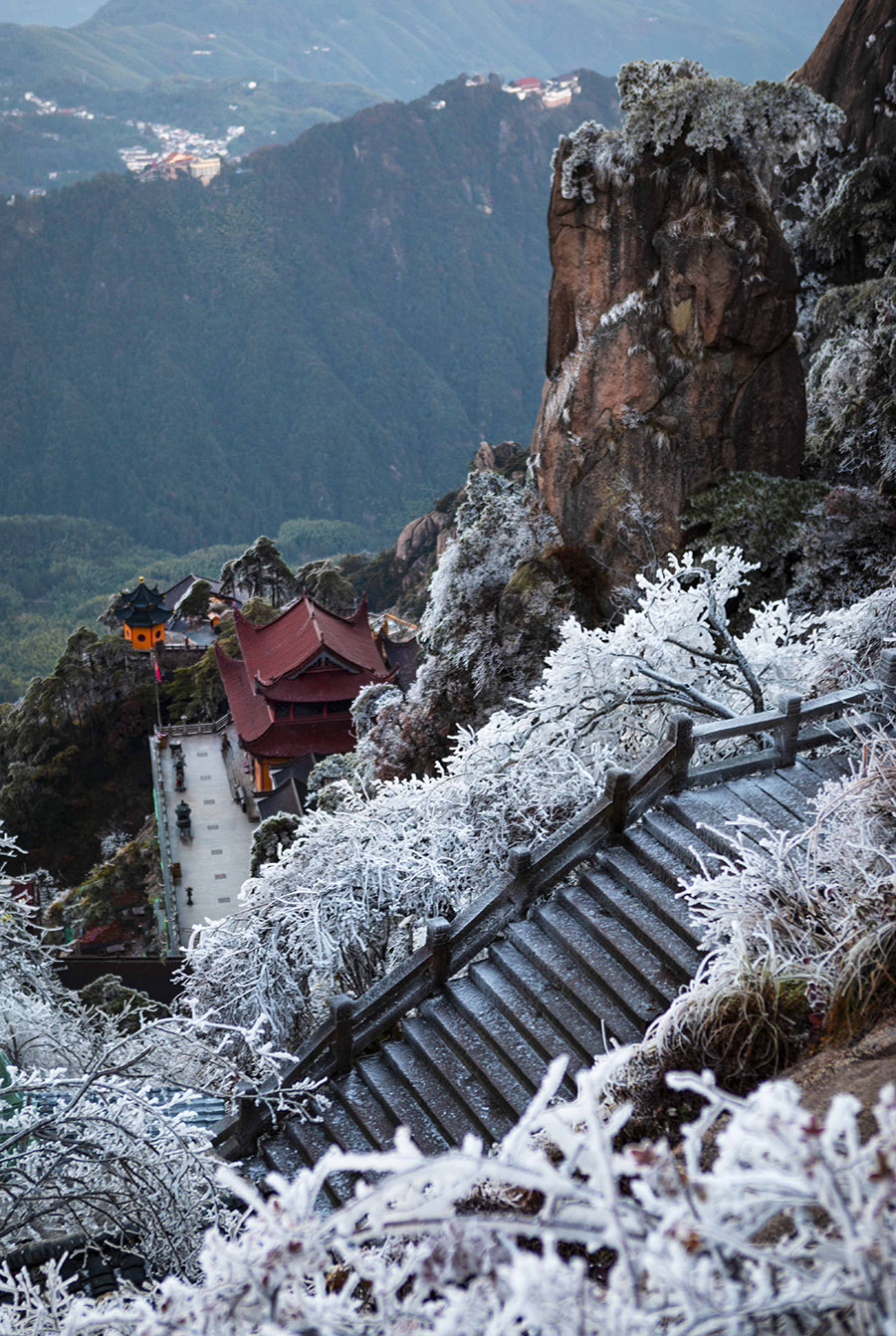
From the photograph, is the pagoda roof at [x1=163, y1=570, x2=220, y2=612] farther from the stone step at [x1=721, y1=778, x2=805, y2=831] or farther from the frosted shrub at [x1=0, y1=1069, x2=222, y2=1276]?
the frosted shrub at [x1=0, y1=1069, x2=222, y2=1276]

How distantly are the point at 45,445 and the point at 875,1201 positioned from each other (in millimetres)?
128564

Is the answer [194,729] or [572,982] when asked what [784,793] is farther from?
[194,729]

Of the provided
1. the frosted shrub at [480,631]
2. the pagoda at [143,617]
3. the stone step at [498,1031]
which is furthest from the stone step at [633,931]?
the pagoda at [143,617]

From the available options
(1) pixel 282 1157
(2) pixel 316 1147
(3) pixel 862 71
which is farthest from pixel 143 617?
(2) pixel 316 1147

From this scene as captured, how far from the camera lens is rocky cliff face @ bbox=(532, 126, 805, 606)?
54.4ft

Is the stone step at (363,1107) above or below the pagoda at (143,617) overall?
below

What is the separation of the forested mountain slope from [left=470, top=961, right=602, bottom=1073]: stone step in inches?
4280

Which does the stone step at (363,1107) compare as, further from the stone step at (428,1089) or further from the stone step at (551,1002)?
the stone step at (551,1002)

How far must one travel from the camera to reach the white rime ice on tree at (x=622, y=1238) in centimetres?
230

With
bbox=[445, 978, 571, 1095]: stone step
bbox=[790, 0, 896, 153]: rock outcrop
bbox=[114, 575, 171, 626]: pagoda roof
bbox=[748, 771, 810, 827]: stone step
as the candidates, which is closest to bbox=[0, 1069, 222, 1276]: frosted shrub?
bbox=[445, 978, 571, 1095]: stone step

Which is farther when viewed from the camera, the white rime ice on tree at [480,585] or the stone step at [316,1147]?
the white rime ice on tree at [480,585]

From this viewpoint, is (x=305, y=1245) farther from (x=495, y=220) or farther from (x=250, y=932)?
(x=495, y=220)

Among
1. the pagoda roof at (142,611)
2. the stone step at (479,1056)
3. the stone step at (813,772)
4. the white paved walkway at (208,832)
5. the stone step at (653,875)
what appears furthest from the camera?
the pagoda roof at (142,611)

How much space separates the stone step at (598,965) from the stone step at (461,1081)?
1.12 meters
